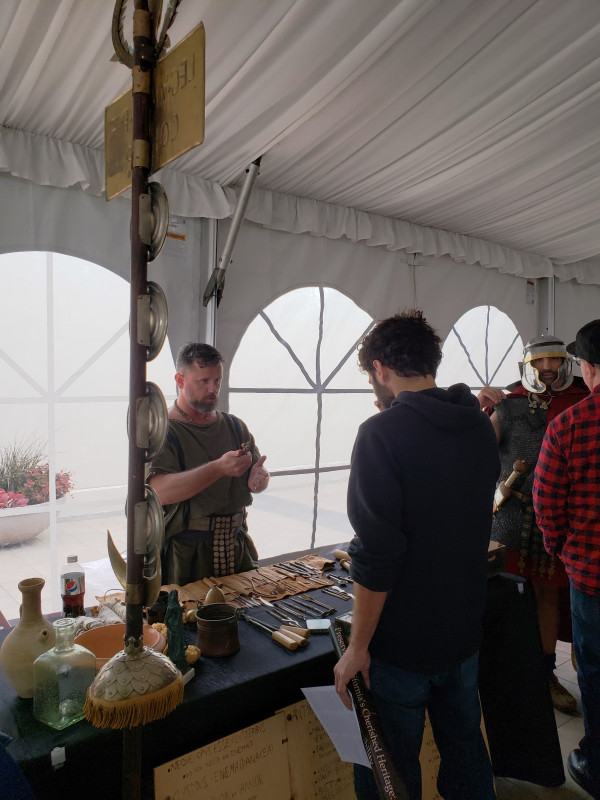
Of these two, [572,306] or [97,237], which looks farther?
[572,306]

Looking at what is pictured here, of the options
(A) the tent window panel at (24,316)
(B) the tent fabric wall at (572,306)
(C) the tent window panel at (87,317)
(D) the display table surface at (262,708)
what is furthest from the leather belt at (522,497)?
(B) the tent fabric wall at (572,306)

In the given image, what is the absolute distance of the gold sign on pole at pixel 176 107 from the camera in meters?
0.70

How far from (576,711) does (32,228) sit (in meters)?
3.50

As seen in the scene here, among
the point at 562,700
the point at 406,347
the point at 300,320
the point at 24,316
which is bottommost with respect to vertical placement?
the point at 562,700

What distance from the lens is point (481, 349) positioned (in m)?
4.56

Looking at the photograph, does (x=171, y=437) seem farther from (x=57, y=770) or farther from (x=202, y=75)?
(x=202, y=75)

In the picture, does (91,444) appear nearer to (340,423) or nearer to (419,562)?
(340,423)

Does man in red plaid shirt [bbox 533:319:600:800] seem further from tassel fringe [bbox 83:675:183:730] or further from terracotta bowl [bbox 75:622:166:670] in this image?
tassel fringe [bbox 83:675:183:730]

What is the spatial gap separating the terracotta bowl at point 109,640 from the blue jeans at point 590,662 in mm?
1427

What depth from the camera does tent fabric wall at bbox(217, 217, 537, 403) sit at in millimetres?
3119

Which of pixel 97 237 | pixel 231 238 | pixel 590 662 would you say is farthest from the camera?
pixel 231 238

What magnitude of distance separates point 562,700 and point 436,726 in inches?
61.4

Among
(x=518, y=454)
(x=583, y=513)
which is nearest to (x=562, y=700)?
(x=518, y=454)

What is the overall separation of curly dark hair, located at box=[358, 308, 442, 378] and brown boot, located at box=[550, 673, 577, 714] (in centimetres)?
205
